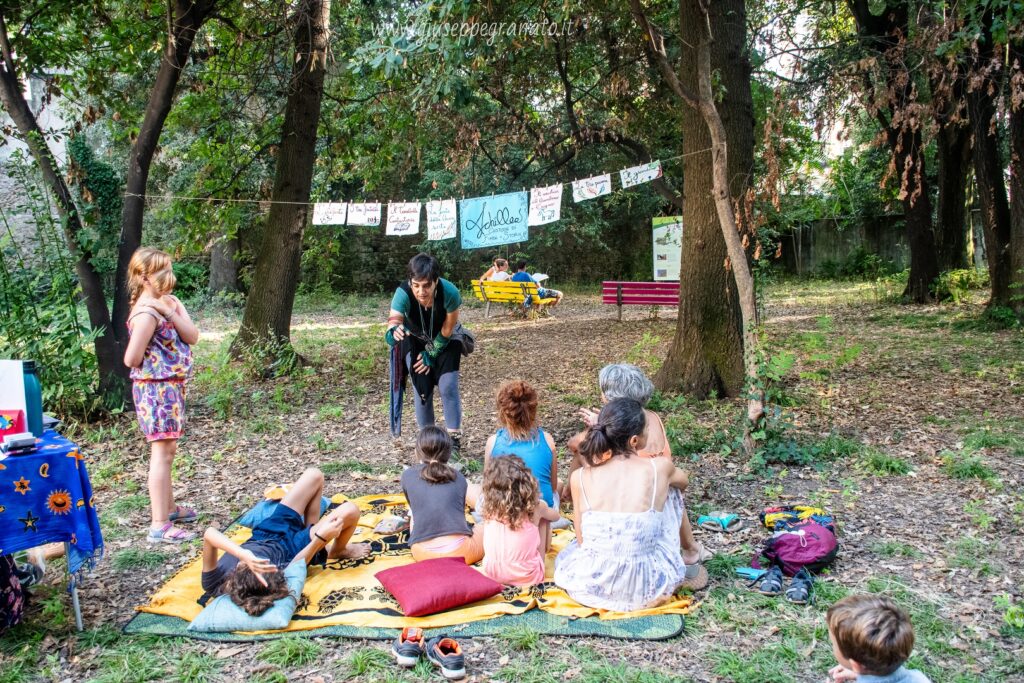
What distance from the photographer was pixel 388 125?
976 centimetres

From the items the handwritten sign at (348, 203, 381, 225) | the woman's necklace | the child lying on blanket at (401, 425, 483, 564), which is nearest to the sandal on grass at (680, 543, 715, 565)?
the child lying on blanket at (401, 425, 483, 564)

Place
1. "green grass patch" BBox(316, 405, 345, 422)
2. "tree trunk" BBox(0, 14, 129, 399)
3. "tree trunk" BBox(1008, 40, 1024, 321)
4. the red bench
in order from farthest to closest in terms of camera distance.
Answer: the red bench, "tree trunk" BBox(1008, 40, 1024, 321), "green grass patch" BBox(316, 405, 345, 422), "tree trunk" BBox(0, 14, 129, 399)

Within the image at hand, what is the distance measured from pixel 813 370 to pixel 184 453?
19.9ft

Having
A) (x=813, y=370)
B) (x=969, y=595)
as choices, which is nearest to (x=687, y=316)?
(x=813, y=370)

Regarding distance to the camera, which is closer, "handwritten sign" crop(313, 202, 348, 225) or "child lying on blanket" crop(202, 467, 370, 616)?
"child lying on blanket" crop(202, 467, 370, 616)

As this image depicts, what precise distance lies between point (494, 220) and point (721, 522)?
4685 mm

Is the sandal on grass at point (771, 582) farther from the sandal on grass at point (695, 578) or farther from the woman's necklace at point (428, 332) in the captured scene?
the woman's necklace at point (428, 332)

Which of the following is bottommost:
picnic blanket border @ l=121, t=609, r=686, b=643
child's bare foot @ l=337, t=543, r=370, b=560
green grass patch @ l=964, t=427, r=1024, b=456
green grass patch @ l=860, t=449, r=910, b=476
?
picnic blanket border @ l=121, t=609, r=686, b=643

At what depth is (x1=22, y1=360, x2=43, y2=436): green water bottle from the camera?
11.5 ft

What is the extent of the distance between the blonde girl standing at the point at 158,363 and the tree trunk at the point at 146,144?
3.06 metres

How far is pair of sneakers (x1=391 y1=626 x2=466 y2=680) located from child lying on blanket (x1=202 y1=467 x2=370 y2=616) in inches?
25.2

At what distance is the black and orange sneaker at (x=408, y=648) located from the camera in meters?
3.00

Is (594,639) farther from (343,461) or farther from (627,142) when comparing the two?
(627,142)
